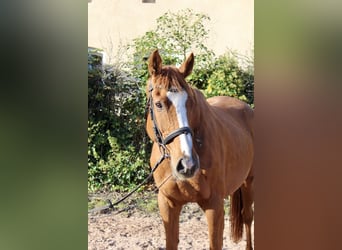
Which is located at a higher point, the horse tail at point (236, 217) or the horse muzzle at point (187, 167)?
the horse muzzle at point (187, 167)

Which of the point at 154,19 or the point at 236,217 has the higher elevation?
the point at 154,19

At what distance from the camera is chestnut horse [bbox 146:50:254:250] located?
9.65 ft

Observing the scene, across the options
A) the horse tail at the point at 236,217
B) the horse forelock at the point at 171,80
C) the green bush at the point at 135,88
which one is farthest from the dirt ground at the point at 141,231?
the horse forelock at the point at 171,80

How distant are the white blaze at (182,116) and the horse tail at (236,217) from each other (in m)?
0.76

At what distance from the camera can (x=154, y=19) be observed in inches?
129

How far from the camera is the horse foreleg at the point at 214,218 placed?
315 cm

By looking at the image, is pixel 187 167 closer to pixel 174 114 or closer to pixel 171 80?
pixel 174 114

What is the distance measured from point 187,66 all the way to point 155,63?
0.23 meters

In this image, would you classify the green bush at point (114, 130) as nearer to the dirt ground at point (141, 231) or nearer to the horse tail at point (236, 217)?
the dirt ground at point (141, 231)

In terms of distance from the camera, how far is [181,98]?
9.61 feet

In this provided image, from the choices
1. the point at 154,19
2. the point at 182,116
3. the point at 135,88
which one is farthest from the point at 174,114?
the point at 154,19
